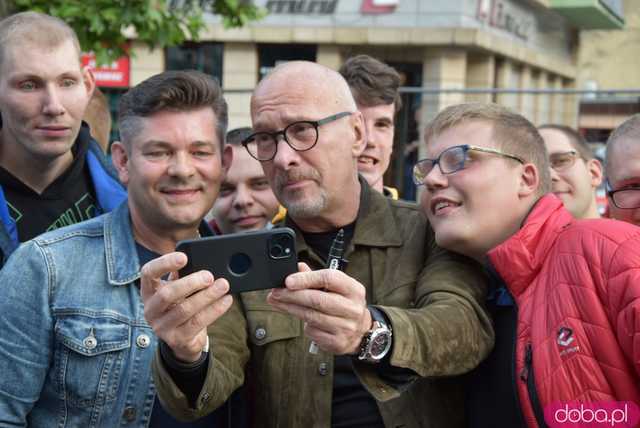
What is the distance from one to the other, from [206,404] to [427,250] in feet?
3.05

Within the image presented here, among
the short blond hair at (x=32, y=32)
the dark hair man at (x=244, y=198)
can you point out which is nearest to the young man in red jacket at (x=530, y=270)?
the dark hair man at (x=244, y=198)

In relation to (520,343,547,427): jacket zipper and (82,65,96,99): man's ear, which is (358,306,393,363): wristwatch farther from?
(82,65,96,99): man's ear

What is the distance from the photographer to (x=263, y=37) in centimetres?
1755

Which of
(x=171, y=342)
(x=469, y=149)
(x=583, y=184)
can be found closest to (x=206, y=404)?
(x=171, y=342)

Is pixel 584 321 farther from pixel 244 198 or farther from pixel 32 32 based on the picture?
pixel 32 32

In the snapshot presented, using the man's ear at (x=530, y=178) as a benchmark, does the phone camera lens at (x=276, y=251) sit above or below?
below

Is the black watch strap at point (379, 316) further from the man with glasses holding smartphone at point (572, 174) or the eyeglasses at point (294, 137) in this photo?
the man with glasses holding smartphone at point (572, 174)

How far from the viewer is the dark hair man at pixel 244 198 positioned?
4.03 metres

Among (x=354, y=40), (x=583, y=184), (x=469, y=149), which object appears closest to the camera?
(x=469, y=149)

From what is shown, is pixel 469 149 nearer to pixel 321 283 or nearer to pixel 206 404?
pixel 321 283

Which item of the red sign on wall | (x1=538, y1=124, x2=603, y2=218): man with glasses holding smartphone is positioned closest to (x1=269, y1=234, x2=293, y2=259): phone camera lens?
(x1=538, y1=124, x2=603, y2=218): man with glasses holding smartphone

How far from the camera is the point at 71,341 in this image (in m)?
2.78

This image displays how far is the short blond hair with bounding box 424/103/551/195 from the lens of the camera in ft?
8.78

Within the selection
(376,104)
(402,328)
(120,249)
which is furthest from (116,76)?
(402,328)
